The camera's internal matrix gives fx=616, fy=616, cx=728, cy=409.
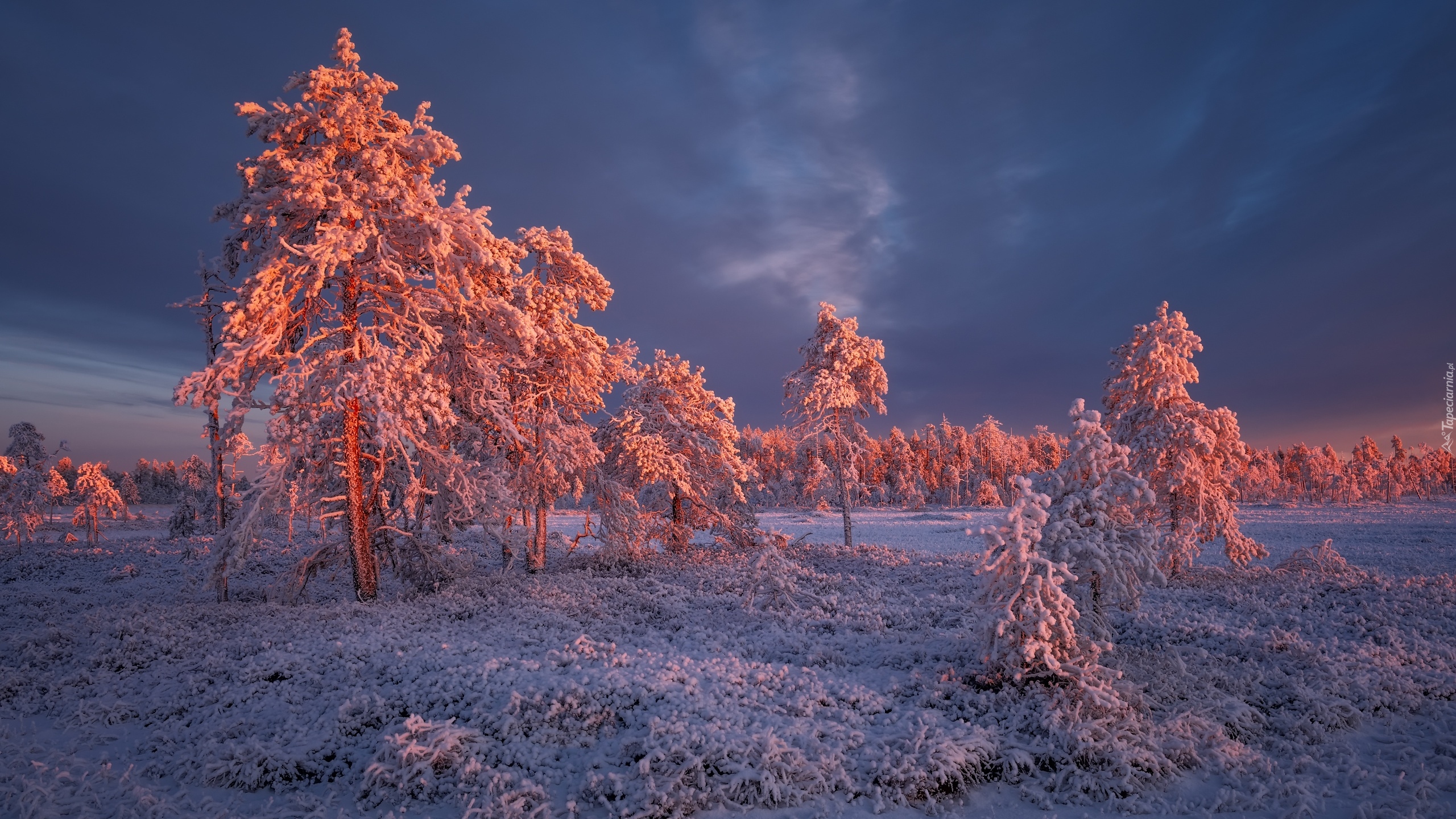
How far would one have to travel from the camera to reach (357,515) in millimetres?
14414

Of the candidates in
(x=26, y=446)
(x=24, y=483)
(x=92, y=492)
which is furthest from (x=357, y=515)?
(x=26, y=446)

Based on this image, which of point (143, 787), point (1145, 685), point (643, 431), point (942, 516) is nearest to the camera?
point (143, 787)

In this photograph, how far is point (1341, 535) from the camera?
35.1 m

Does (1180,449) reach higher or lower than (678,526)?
higher

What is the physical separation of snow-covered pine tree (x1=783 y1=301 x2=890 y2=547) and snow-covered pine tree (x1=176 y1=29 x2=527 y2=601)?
52.4 feet

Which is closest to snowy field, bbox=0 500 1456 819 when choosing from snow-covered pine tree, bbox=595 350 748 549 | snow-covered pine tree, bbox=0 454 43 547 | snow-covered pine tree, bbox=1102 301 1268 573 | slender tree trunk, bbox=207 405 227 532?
slender tree trunk, bbox=207 405 227 532

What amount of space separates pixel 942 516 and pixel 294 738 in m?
55.5

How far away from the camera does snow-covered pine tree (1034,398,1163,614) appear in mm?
9539

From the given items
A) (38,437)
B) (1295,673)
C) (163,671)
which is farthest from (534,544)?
(38,437)

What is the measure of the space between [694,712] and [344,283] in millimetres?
12398

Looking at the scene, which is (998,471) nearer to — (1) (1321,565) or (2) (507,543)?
(1) (1321,565)

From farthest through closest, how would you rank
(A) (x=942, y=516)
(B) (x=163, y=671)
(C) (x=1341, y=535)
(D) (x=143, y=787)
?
(A) (x=942, y=516) < (C) (x=1341, y=535) < (B) (x=163, y=671) < (D) (x=143, y=787)

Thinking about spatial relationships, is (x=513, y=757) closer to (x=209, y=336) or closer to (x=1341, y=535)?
(x=209, y=336)

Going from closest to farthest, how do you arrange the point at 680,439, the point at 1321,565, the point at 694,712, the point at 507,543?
the point at 694,712 < the point at 507,543 < the point at 1321,565 < the point at 680,439
